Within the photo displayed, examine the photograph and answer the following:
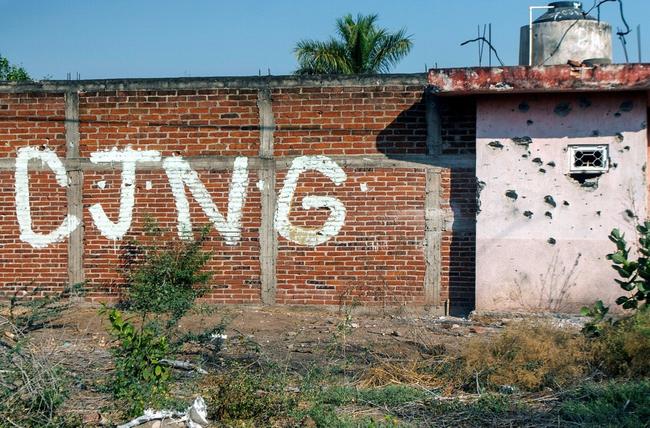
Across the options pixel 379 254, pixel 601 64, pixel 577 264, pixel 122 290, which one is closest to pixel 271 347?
pixel 379 254

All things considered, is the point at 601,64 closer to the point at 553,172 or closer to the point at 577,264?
the point at 553,172

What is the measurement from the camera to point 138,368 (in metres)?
7.54

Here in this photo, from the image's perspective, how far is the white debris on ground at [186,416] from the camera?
6.97 m

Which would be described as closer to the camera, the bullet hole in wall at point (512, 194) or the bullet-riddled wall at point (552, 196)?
the bullet-riddled wall at point (552, 196)

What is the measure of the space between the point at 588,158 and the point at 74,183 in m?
7.06

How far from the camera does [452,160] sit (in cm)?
1247

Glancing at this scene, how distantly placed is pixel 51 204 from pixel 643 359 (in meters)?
8.49

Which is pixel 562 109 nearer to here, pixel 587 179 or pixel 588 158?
pixel 588 158

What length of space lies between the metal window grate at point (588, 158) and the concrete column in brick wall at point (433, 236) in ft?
5.76

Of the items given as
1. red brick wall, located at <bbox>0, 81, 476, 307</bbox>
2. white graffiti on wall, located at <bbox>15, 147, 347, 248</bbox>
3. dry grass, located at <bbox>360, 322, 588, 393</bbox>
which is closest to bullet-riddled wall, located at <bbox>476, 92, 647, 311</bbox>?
red brick wall, located at <bbox>0, 81, 476, 307</bbox>

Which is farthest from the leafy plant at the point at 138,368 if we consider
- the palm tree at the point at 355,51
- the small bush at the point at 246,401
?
the palm tree at the point at 355,51

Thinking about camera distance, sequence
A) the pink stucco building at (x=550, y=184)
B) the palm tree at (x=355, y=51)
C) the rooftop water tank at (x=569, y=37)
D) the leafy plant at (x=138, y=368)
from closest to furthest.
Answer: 1. the leafy plant at (x=138, y=368)
2. the pink stucco building at (x=550, y=184)
3. the rooftop water tank at (x=569, y=37)
4. the palm tree at (x=355, y=51)

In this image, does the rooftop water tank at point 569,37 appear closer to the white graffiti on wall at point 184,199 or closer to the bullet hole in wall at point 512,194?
the bullet hole in wall at point 512,194

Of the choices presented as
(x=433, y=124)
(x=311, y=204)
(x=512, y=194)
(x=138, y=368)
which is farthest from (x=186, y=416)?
(x=433, y=124)
